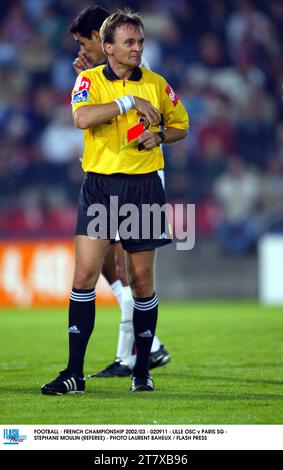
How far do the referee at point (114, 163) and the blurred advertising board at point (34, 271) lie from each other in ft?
30.6

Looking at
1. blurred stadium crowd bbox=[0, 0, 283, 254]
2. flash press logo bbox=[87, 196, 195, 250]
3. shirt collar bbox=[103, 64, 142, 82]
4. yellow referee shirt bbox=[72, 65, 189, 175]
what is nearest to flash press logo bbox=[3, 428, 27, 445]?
flash press logo bbox=[87, 196, 195, 250]

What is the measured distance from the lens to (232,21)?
18.2 metres

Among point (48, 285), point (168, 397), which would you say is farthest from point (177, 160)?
point (168, 397)

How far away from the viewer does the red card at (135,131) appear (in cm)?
581

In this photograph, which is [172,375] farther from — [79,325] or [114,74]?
[114,74]

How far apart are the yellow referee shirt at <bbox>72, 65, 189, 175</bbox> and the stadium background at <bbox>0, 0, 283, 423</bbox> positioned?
23.9 feet

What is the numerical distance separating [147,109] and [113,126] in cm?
25

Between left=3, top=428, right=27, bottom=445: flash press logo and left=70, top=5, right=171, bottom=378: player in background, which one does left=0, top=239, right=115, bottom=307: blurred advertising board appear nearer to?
left=70, top=5, right=171, bottom=378: player in background

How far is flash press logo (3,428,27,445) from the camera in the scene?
4504 millimetres

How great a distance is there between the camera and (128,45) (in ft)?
19.1

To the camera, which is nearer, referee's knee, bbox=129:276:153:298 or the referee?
the referee

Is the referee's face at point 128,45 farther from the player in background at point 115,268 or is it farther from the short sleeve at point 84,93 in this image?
the player in background at point 115,268

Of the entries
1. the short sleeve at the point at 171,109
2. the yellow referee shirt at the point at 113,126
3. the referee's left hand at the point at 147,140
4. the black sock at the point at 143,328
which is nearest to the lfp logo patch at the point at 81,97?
the yellow referee shirt at the point at 113,126
